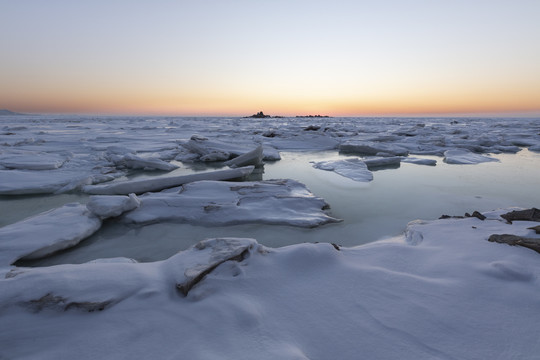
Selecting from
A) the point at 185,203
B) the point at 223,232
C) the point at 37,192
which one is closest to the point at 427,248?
the point at 223,232

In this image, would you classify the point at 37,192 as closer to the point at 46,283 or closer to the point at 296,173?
the point at 46,283

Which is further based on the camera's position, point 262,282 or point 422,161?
point 422,161

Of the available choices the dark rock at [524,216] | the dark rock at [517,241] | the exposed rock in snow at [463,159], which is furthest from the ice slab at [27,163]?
the exposed rock in snow at [463,159]

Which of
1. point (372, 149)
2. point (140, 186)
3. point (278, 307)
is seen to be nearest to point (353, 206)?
point (278, 307)

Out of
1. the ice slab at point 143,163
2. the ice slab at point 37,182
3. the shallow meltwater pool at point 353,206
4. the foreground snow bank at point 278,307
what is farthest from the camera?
the ice slab at point 143,163

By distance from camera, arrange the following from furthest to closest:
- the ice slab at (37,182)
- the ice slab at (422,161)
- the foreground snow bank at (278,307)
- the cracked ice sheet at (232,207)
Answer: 1. the ice slab at (422,161)
2. the ice slab at (37,182)
3. the cracked ice sheet at (232,207)
4. the foreground snow bank at (278,307)

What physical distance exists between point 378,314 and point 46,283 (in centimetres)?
152

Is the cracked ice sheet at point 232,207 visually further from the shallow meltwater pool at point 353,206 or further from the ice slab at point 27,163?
the ice slab at point 27,163

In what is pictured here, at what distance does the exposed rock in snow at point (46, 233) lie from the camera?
2.03 metres

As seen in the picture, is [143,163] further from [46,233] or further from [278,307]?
[278,307]

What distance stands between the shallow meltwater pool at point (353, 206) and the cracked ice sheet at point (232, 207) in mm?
111

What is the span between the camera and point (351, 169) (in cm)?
573

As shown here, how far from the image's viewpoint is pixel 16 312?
1117 millimetres

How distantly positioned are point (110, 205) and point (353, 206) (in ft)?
9.47
